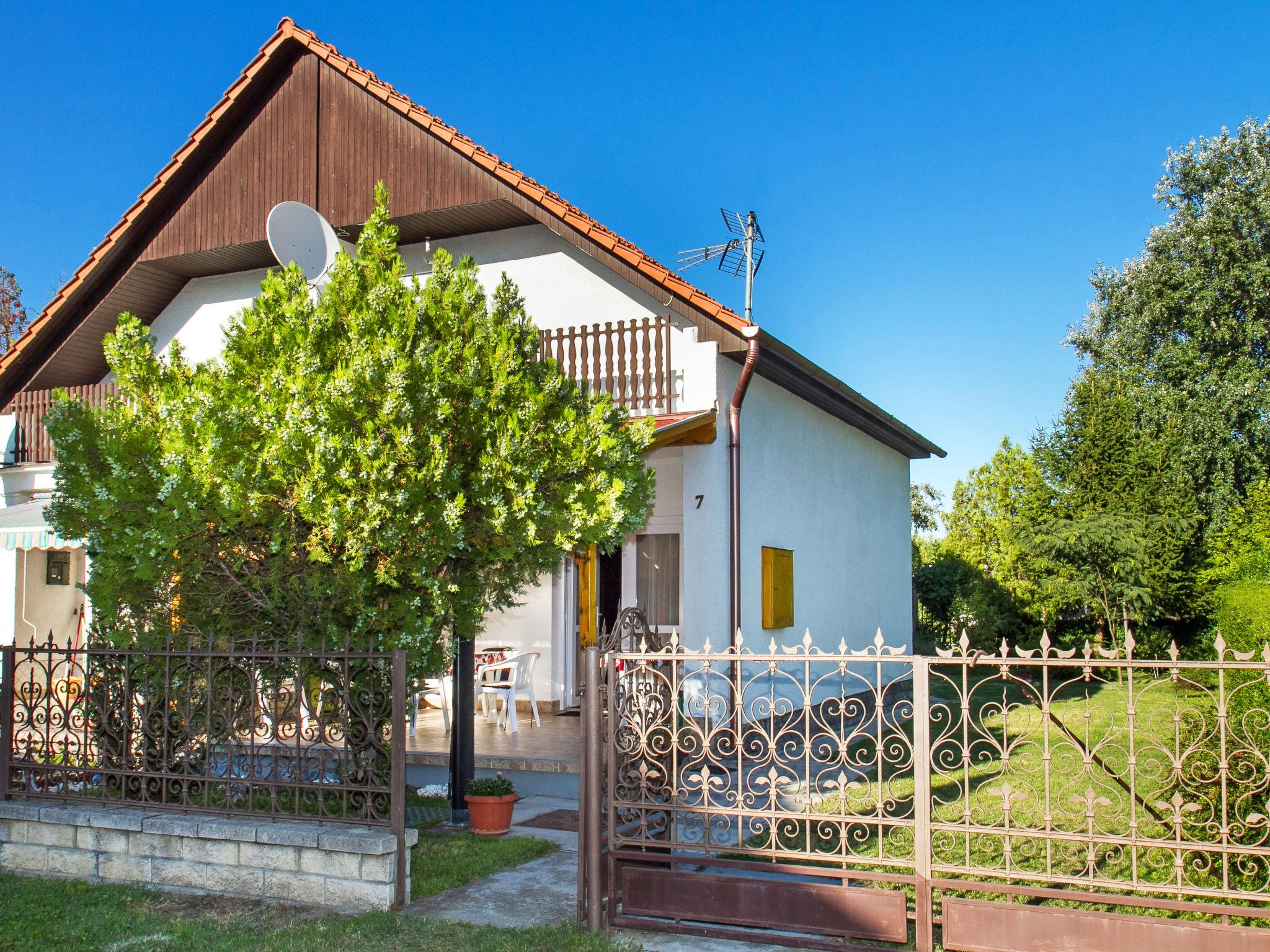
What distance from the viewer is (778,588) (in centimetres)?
1345

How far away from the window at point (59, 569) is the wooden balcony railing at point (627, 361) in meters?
8.66

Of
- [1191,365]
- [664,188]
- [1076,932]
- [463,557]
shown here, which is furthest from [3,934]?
[1191,365]

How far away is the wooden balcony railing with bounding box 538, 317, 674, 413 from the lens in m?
11.8

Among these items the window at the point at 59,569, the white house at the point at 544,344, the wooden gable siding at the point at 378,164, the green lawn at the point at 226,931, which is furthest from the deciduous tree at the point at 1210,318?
the green lawn at the point at 226,931

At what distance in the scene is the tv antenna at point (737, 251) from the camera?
14.7 m

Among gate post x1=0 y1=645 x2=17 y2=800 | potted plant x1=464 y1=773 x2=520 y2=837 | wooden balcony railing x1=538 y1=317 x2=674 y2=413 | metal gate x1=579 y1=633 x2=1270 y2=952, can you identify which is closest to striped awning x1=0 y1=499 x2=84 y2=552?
gate post x1=0 y1=645 x2=17 y2=800

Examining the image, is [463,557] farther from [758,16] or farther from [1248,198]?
[1248,198]

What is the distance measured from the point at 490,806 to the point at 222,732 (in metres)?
2.07

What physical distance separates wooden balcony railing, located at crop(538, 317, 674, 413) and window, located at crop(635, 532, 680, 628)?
1947mm

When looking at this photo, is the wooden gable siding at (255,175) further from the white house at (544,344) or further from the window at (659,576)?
the window at (659,576)

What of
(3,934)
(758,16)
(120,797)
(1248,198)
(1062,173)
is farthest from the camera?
(1248,198)

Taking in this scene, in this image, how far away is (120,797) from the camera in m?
7.21

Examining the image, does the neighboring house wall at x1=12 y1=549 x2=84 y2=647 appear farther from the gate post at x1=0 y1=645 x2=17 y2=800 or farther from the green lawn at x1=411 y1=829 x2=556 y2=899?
the green lawn at x1=411 y1=829 x2=556 y2=899

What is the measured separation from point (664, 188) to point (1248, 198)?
15.3m
